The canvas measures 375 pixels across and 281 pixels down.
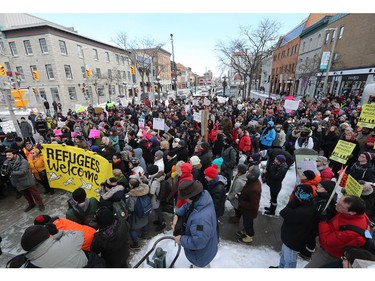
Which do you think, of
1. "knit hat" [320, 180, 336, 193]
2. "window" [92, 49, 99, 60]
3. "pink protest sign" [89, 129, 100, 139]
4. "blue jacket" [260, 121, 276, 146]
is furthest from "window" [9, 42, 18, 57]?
"knit hat" [320, 180, 336, 193]

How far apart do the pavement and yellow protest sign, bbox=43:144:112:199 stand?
592mm

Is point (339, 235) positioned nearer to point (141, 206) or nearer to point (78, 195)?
point (141, 206)

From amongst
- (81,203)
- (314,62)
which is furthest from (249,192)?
(314,62)

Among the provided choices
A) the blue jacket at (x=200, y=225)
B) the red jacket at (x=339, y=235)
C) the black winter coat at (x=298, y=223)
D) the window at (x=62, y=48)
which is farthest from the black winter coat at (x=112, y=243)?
the window at (x=62, y=48)

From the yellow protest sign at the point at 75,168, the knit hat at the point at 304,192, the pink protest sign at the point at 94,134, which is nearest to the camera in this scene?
the knit hat at the point at 304,192

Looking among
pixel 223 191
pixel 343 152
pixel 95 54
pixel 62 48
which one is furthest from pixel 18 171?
pixel 95 54

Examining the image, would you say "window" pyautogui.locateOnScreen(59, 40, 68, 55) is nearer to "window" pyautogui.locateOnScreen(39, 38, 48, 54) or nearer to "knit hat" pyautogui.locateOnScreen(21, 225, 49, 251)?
"window" pyautogui.locateOnScreen(39, 38, 48, 54)

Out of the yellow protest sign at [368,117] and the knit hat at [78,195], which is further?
the yellow protest sign at [368,117]

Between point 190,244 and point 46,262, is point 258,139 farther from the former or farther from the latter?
point 46,262

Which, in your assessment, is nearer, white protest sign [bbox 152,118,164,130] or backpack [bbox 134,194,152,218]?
backpack [bbox 134,194,152,218]

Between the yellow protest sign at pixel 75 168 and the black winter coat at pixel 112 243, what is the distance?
2004 millimetres

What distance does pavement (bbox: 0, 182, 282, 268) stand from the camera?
4035 millimetres

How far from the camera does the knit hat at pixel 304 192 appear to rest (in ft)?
8.66

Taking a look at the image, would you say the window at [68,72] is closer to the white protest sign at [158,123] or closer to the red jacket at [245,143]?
the white protest sign at [158,123]
